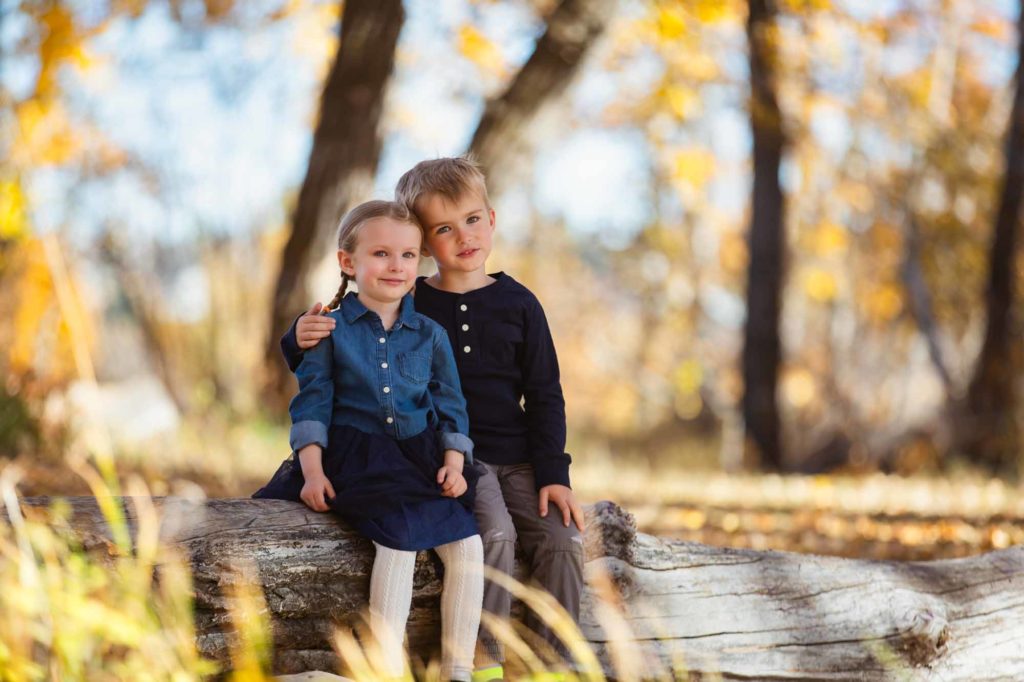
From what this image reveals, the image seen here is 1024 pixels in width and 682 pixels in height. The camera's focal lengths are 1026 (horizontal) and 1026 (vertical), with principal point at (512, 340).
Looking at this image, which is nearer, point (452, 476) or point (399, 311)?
point (452, 476)

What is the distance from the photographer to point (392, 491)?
2.55 m

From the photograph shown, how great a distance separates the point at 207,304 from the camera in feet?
37.3

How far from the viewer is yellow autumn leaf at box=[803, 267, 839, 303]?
17.0 metres

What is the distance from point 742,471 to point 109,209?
7559 millimetres

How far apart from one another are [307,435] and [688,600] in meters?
1.25

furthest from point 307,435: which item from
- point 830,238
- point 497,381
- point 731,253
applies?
point 731,253

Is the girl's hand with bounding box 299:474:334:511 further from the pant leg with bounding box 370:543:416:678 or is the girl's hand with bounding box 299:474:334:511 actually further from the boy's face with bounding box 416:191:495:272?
the boy's face with bounding box 416:191:495:272

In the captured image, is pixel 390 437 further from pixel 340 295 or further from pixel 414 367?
pixel 340 295

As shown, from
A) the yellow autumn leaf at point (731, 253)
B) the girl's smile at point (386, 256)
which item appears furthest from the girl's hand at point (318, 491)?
the yellow autumn leaf at point (731, 253)

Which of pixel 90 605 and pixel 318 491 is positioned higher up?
pixel 318 491

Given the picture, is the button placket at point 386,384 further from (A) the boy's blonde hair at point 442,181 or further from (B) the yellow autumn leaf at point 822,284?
(B) the yellow autumn leaf at point 822,284

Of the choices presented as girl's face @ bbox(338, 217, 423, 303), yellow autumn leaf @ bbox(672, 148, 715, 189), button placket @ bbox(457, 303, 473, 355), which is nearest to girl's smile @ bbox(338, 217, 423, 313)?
girl's face @ bbox(338, 217, 423, 303)

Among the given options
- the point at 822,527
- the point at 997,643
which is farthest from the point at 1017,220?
the point at 997,643

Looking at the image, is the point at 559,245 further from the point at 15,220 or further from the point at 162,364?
the point at 15,220
